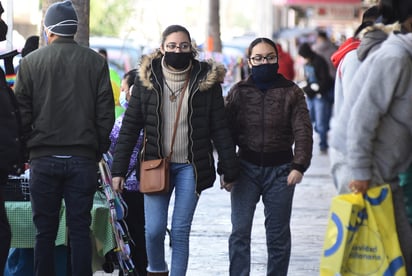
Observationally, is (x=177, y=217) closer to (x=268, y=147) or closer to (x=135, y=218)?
(x=268, y=147)

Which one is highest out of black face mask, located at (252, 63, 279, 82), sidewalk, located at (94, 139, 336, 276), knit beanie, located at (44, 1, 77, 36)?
knit beanie, located at (44, 1, 77, 36)

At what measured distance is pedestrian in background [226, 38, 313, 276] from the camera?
7.39 m

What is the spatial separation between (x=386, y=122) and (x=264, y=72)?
171 centimetres

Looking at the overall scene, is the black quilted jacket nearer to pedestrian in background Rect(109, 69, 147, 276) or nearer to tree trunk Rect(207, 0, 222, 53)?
pedestrian in background Rect(109, 69, 147, 276)

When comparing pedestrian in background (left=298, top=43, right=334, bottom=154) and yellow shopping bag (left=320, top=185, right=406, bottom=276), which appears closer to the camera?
yellow shopping bag (left=320, top=185, right=406, bottom=276)

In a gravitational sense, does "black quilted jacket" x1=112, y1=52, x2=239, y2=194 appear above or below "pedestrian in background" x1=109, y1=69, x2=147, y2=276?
above

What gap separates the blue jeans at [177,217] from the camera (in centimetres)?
730

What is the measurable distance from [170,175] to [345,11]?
1629 inches

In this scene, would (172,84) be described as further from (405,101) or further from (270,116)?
(405,101)

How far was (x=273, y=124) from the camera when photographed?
24.2ft

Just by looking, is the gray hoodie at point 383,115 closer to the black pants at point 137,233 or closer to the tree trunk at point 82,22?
the black pants at point 137,233

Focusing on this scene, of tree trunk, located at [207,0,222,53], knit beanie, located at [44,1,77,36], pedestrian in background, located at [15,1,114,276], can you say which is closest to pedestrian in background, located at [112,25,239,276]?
pedestrian in background, located at [15,1,114,276]

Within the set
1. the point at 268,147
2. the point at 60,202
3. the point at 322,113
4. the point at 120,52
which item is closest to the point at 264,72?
the point at 268,147

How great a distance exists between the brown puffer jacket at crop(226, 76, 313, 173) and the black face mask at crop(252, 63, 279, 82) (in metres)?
0.06
